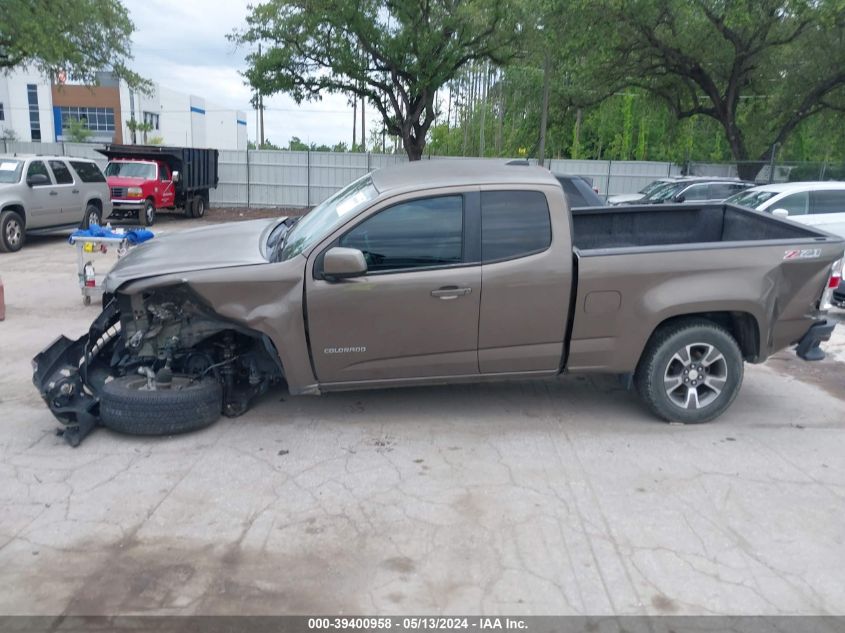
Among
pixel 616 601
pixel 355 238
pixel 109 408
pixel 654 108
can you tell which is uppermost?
pixel 654 108

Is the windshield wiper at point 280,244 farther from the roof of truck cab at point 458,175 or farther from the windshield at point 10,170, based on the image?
the windshield at point 10,170

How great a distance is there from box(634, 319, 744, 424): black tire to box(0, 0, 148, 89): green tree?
60.6 feet

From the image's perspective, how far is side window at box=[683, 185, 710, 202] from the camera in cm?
1762

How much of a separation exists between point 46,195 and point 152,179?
549cm

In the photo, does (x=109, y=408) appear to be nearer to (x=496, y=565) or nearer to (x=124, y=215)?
(x=496, y=565)

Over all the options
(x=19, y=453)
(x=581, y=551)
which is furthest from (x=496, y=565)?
(x=19, y=453)

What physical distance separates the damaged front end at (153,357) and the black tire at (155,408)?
5 cm

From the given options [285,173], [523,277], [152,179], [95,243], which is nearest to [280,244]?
[523,277]

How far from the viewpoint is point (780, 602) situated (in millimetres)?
3289

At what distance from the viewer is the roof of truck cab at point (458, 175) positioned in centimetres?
504

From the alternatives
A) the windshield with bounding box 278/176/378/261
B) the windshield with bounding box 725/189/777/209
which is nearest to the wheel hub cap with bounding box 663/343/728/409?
the windshield with bounding box 278/176/378/261

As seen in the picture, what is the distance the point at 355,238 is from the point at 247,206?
72.2 ft

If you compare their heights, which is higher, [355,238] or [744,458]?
[355,238]

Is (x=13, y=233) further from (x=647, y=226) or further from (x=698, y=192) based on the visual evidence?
(x=698, y=192)
